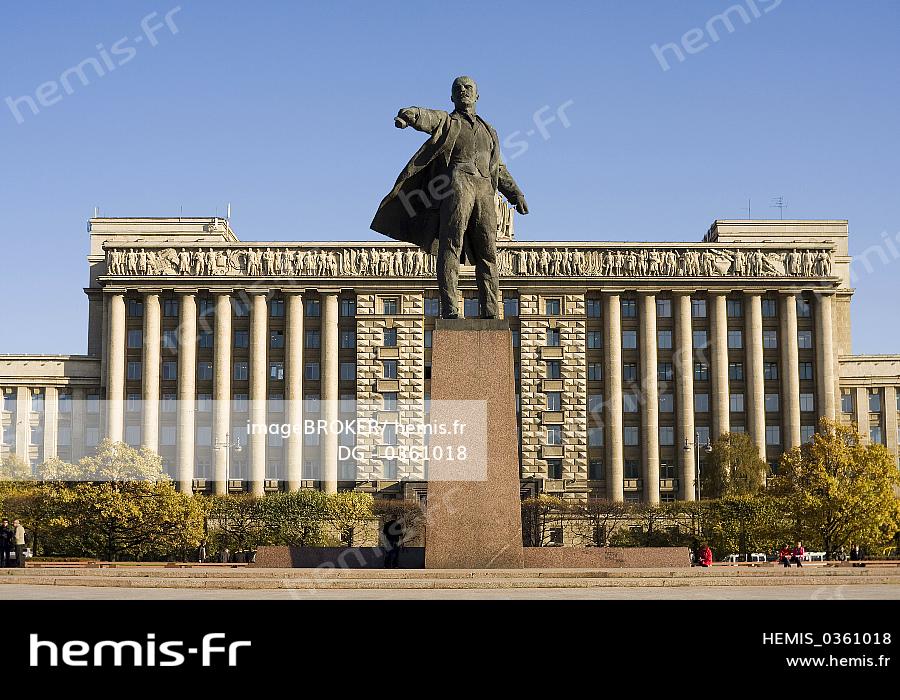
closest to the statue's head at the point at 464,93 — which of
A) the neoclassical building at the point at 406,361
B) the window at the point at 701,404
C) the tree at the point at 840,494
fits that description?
the tree at the point at 840,494

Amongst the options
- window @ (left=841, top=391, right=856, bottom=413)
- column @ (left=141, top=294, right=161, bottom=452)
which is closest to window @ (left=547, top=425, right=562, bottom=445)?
window @ (left=841, top=391, right=856, bottom=413)

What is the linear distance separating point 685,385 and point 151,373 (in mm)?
37328

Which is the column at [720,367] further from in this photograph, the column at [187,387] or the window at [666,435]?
the column at [187,387]

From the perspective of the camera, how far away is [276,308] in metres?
85.4

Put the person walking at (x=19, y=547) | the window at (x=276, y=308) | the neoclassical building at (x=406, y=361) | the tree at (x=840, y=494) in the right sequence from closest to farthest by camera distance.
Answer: the person walking at (x=19, y=547)
the tree at (x=840, y=494)
the neoclassical building at (x=406, y=361)
the window at (x=276, y=308)

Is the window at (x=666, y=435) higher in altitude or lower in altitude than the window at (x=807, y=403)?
lower

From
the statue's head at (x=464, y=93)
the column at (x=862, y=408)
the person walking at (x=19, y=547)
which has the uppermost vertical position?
the statue's head at (x=464, y=93)

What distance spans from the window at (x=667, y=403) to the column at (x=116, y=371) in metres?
37.7

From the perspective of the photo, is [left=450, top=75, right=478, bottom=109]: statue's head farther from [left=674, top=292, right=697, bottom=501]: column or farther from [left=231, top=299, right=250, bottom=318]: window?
[left=231, top=299, right=250, bottom=318]: window

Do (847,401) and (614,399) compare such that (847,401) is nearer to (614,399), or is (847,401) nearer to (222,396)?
(614,399)

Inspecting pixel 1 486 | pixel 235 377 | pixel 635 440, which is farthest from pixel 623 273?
pixel 1 486

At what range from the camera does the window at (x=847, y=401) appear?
289 ft

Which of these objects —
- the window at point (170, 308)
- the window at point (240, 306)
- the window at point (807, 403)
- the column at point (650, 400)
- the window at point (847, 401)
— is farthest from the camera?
the window at point (847, 401)

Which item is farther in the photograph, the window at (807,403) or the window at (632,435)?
the window at (807,403)
